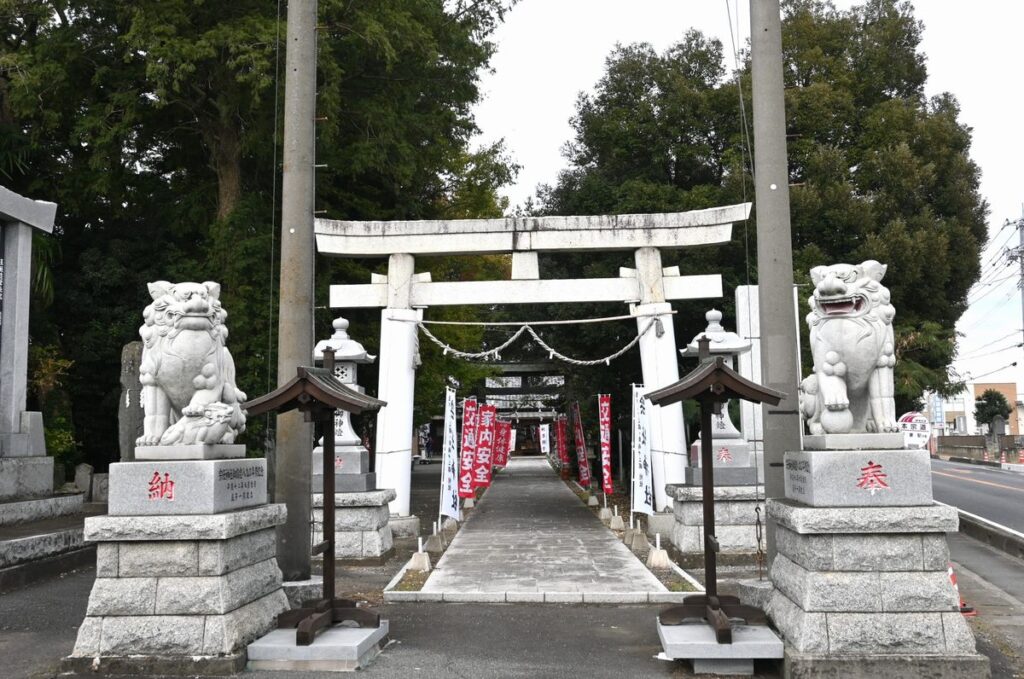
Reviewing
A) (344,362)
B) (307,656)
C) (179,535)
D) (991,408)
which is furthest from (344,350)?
(991,408)

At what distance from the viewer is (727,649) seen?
19.7ft

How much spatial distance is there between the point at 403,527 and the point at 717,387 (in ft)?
28.7

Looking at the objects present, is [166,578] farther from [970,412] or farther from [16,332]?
[970,412]

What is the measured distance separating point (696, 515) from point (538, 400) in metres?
39.3

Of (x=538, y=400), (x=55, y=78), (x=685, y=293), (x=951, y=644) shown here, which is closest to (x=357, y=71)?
(x=55, y=78)

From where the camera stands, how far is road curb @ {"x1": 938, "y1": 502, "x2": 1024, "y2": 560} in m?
12.6

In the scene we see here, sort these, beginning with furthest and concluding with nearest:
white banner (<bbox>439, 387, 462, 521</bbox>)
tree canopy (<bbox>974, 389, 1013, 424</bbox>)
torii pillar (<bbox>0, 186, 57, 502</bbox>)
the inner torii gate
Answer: tree canopy (<bbox>974, 389, 1013, 424</bbox>), the inner torii gate, white banner (<bbox>439, 387, 462, 521</bbox>), torii pillar (<bbox>0, 186, 57, 502</bbox>)

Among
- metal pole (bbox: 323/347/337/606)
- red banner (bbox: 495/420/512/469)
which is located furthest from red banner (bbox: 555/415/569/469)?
metal pole (bbox: 323/347/337/606)

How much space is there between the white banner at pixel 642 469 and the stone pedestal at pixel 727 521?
1741mm

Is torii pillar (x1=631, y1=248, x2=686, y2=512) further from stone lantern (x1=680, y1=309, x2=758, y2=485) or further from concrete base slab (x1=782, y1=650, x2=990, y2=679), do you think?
concrete base slab (x1=782, y1=650, x2=990, y2=679)

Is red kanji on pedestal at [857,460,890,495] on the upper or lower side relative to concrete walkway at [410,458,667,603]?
upper

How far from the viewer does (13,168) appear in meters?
18.8

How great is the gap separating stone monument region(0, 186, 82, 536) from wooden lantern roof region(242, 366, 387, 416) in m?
7.48

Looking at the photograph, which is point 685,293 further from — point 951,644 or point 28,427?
point 28,427
